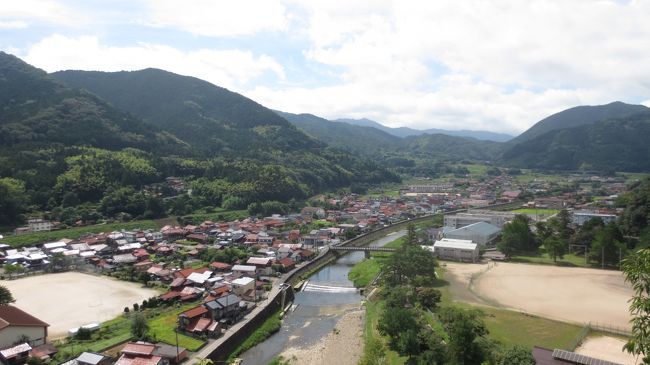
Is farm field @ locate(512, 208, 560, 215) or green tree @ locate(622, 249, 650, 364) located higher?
green tree @ locate(622, 249, 650, 364)

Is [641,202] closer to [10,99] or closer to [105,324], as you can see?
[105,324]

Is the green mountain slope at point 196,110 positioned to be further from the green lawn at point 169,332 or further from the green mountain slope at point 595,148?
the green mountain slope at point 595,148

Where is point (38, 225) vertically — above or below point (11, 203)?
below

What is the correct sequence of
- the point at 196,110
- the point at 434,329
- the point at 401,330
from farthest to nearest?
the point at 196,110, the point at 434,329, the point at 401,330

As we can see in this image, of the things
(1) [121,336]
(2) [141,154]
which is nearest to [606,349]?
(1) [121,336]

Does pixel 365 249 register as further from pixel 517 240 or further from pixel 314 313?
pixel 314 313

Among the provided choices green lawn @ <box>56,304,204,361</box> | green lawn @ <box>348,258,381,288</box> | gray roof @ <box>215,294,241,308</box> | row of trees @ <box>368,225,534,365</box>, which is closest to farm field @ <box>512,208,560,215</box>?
green lawn @ <box>348,258,381,288</box>

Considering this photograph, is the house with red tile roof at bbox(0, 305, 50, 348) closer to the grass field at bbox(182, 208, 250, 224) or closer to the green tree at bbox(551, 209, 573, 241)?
the grass field at bbox(182, 208, 250, 224)
